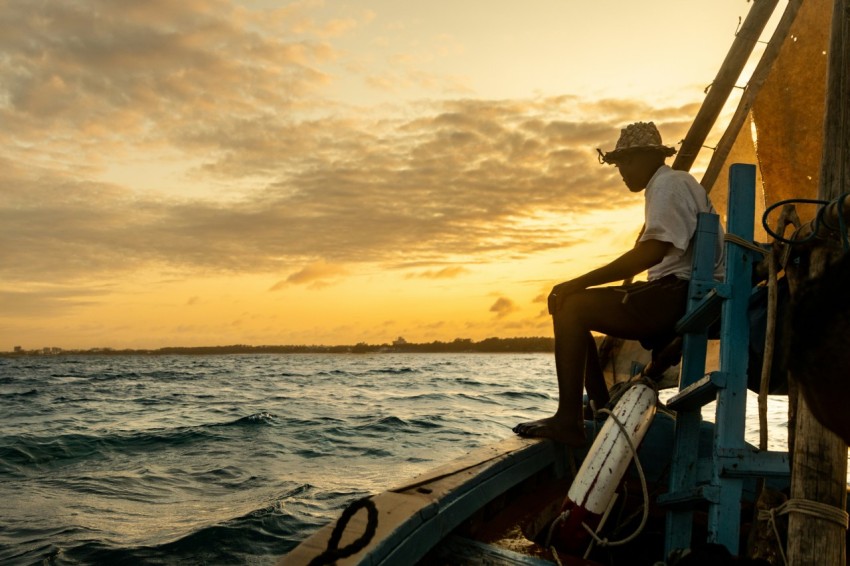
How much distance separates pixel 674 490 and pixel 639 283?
1.07 m

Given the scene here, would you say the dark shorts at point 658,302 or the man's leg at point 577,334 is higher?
the dark shorts at point 658,302

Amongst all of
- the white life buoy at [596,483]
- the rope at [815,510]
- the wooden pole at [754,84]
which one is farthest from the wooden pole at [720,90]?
the rope at [815,510]

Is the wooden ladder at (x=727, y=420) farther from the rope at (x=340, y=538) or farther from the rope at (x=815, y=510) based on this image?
the rope at (x=340, y=538)

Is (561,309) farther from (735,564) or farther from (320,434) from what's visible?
(320,434)

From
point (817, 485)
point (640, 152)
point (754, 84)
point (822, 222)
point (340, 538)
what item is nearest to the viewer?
point (822, 222)

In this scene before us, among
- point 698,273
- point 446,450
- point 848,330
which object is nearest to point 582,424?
point 698,273

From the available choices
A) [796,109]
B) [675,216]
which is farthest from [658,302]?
[796,109]

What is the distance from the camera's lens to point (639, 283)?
11.2ft

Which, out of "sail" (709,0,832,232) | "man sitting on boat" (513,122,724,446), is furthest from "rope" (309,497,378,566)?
"sail" (709,0,832,232)

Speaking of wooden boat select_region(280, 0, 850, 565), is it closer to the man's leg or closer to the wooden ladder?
the wooden ladder

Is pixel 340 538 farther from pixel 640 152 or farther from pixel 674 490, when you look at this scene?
pixel 640 152

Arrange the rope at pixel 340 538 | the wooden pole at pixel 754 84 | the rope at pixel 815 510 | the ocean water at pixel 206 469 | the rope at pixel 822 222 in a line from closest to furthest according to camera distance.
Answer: the rope at pixel 822 222 → the rope at pixel 815 510 → the rope at pixel 340 538 → the ocean water at pixel 206 469 → the wooden pole at pixel 754 84

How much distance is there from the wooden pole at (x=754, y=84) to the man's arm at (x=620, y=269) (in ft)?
13.4

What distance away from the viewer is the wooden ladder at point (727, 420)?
2.33 meters
